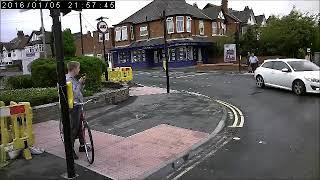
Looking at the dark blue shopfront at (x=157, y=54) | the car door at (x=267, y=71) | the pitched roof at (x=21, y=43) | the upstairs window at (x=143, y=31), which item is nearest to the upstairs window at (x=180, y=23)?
the dark blue shopfront at (x=157, y=54)

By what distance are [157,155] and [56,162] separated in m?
2.07

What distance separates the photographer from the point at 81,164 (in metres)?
7.00

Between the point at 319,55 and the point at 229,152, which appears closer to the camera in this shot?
the point at 229,152

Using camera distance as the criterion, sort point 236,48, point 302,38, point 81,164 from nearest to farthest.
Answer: point 81,164, point 302,38, point 236,48

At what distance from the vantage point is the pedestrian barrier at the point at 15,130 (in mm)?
7113

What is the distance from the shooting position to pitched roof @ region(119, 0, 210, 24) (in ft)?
145

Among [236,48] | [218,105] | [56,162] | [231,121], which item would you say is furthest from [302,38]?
[56,162]

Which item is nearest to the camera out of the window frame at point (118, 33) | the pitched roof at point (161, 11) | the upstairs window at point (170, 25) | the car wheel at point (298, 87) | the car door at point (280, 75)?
the car wheel at point (298, 87)

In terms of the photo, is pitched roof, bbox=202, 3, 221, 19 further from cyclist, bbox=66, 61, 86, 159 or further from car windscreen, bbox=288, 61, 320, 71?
cyclist, bbox=66, 61, 86, 159

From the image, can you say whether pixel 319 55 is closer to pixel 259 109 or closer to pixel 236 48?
pixel 236 48

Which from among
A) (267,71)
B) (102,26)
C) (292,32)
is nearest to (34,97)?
(102,26)

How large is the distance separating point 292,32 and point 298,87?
19927 mm

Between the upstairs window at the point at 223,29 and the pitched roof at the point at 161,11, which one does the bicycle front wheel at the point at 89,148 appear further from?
the upstairs window at the point at 223,29

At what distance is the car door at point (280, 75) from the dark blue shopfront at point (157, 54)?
85.3ft
